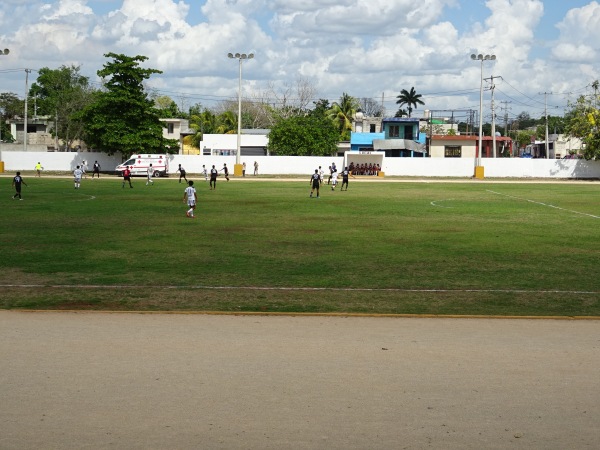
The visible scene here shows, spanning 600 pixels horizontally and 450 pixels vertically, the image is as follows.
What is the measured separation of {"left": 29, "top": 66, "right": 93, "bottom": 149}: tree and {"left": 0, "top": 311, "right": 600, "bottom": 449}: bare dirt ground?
98.5 metres

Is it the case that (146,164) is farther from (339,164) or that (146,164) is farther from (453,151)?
(453,151)

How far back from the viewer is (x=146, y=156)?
3093 inches

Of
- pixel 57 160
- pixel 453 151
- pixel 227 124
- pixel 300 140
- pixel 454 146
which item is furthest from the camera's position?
pixel 227 124

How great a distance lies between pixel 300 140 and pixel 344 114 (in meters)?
27.2

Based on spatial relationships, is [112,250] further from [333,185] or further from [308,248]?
[333,185]

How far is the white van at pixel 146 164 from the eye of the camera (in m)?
77.9

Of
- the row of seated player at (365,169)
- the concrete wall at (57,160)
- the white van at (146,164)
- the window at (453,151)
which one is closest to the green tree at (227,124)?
the window at (453,151)

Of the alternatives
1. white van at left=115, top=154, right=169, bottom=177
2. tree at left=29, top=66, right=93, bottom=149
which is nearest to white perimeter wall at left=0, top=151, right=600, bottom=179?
white van at left=115, top=154, right=169, bottom=177

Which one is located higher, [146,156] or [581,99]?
[581,99]

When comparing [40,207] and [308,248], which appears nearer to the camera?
[308,248]

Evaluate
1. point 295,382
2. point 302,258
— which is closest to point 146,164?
point 302,258

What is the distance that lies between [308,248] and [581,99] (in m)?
71.2

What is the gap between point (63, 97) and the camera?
12062 centimetres

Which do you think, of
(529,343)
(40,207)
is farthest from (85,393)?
(40,207)
